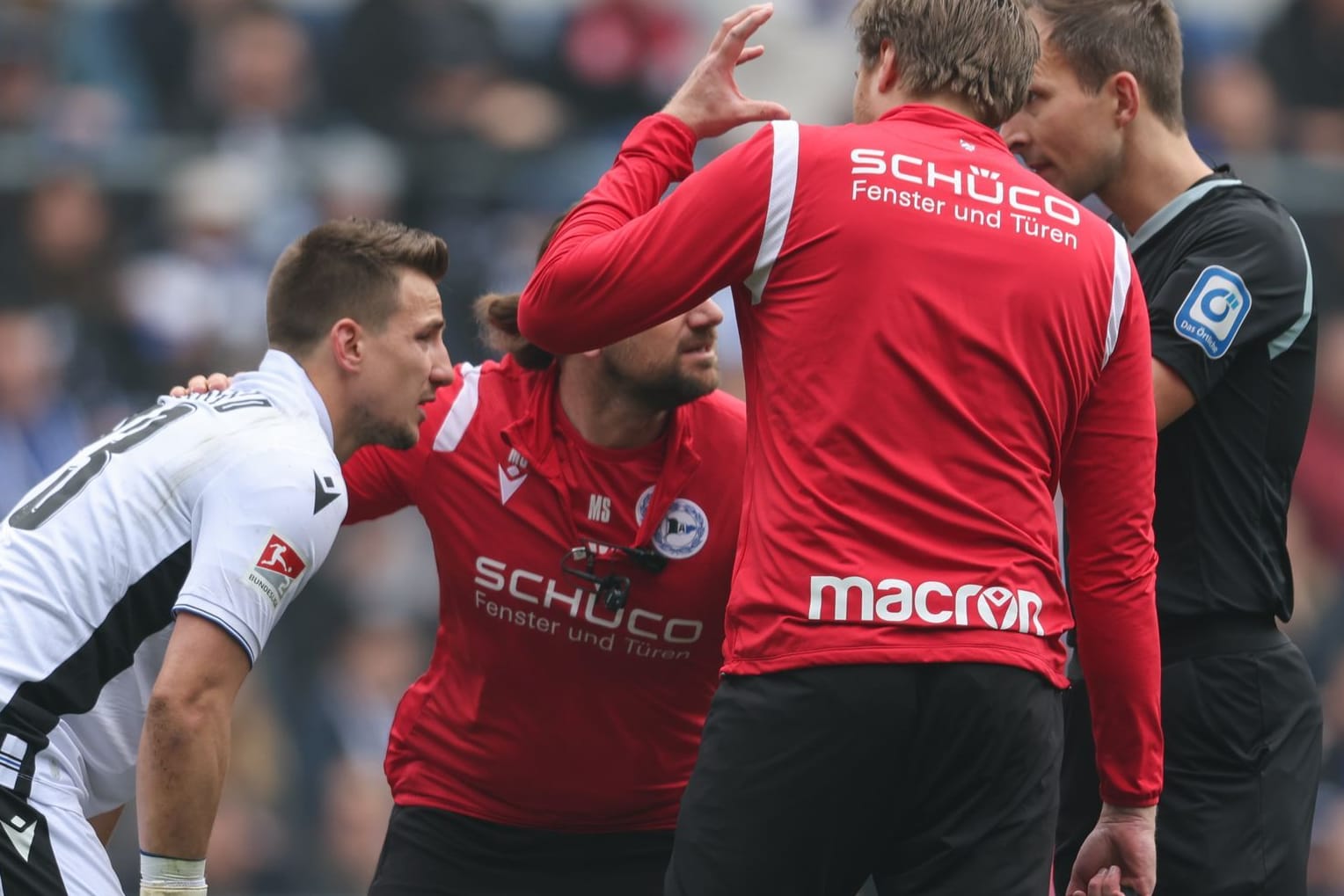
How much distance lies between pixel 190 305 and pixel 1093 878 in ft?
20.4

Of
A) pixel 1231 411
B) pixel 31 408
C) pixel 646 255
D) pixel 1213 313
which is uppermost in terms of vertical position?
pixel 646 255

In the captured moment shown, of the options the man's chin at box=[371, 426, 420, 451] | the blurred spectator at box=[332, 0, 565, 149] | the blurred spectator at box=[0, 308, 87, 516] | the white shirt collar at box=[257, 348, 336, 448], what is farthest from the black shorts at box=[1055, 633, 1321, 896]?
the blurred spectator at box=[332, 0, 565, 149]

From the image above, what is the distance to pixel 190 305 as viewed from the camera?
8680mm

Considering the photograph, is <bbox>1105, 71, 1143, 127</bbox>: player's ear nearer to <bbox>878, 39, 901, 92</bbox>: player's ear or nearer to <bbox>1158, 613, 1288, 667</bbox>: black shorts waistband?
<bbox>878, 39, 901, 92</bbox>: player's ear

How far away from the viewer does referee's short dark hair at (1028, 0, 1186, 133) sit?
152 inches

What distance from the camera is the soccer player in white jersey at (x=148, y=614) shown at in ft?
11.3

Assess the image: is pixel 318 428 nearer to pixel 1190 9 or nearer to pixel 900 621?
pixel 900 621

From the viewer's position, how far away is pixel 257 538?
11.6 ft

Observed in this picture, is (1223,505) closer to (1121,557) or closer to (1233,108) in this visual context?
(1121,557)

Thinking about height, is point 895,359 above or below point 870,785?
above

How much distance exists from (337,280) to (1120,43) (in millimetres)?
1786

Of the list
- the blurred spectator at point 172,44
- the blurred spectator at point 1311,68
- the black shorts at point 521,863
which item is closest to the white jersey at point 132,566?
the black shorts at point 521,863

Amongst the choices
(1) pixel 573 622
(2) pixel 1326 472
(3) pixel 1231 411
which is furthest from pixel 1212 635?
(2) pixel 1326 472

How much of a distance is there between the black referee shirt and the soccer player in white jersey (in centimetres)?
169
